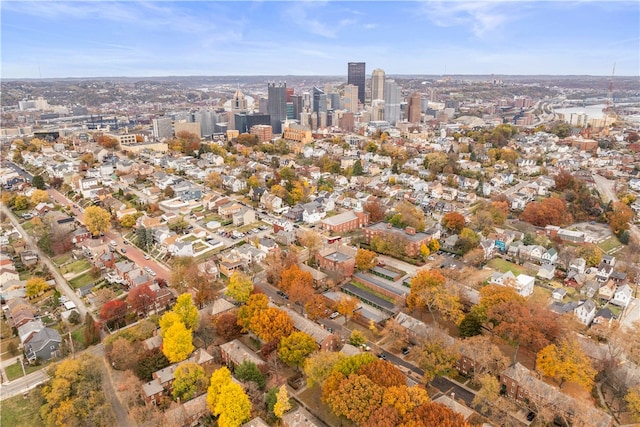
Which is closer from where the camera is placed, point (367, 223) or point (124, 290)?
point (124, 290)

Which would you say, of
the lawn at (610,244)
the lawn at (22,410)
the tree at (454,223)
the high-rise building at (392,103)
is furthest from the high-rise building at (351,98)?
the lawn at (22,410)

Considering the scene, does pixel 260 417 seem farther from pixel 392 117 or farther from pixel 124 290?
pixel 392 117

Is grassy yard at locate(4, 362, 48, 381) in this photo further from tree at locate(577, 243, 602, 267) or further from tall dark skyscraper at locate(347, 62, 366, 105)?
tall dark skyscraper at locate(347, 62, 366, 105)

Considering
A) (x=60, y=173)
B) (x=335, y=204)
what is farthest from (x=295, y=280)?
(x=60, y=173)

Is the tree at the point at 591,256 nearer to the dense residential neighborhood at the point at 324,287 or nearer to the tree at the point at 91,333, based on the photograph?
the dense residential neighborhood at the point at 324,287

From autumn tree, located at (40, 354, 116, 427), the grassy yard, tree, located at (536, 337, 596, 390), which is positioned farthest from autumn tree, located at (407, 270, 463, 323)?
the grassy yard

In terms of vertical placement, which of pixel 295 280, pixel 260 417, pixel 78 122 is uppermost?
pixel 78 122

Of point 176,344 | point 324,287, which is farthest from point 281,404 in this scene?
point 324,287
